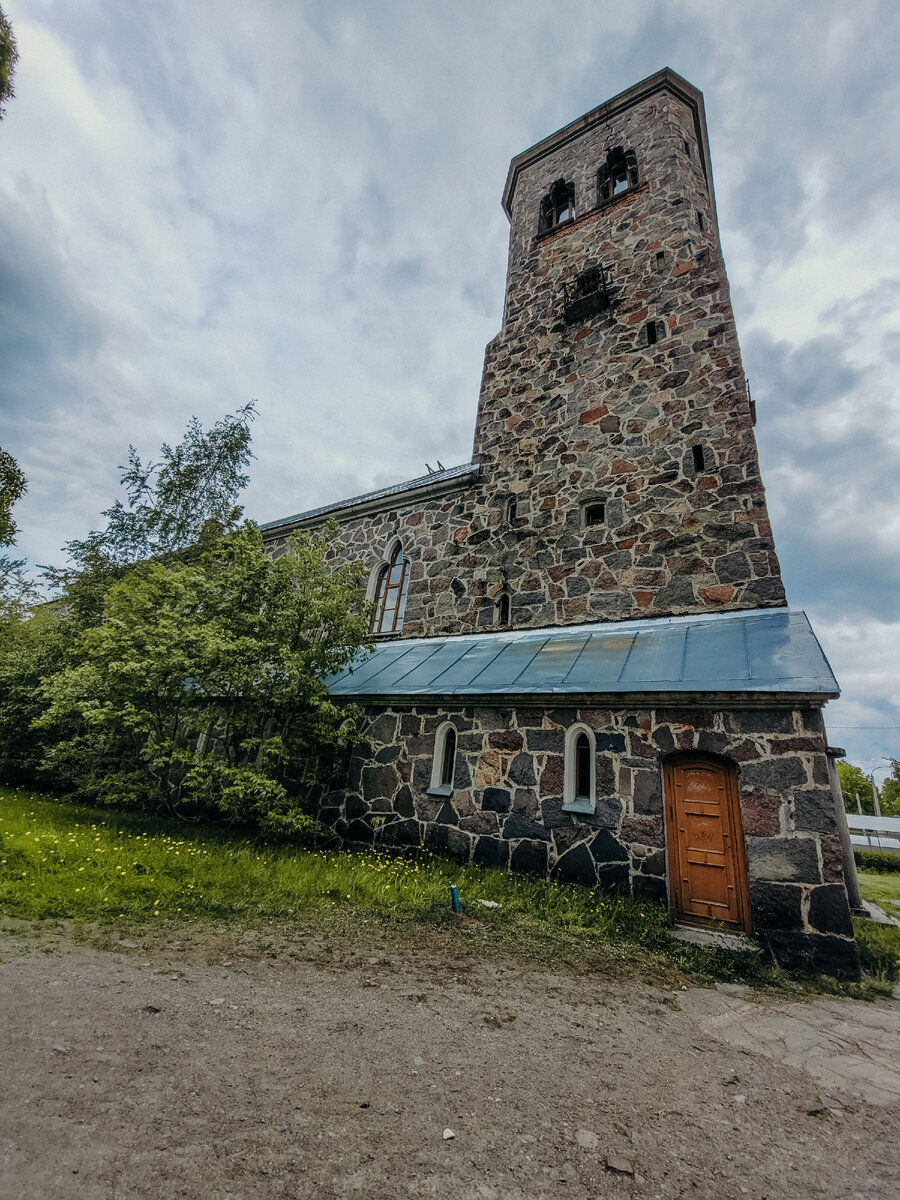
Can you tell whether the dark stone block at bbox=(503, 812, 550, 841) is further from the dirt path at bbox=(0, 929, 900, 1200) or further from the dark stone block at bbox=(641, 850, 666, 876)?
the dirt path at bbox=(0, 929, 900, 1200)

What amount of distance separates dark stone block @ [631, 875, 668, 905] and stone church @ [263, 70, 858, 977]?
0.9 inches

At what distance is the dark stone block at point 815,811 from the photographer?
5880mm

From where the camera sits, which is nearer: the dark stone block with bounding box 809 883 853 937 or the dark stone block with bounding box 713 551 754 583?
the dark stone block with bounding box 809 883 853 937

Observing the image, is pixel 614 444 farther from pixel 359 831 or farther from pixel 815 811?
pixel 359 831

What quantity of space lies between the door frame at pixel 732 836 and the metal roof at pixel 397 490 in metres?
8.00

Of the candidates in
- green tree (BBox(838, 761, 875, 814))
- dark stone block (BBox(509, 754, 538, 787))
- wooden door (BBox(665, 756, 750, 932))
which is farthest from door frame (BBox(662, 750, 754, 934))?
green tree (BBox(838, 761, 875, 814))

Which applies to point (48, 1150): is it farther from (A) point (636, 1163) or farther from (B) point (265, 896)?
(B) point (265, 896)

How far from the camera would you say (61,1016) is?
3.23 m

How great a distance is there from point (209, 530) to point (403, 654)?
741cm

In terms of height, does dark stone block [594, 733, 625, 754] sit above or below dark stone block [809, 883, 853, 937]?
above

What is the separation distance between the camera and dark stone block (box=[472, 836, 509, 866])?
25.5 ft

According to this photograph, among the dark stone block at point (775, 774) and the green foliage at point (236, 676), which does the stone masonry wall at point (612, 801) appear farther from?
the green foliage at point (236, 676)

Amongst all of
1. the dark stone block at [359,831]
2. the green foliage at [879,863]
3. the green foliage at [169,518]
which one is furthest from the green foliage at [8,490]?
the green foliage at [879,863]

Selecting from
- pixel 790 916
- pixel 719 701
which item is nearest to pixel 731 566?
pixel 719 701
